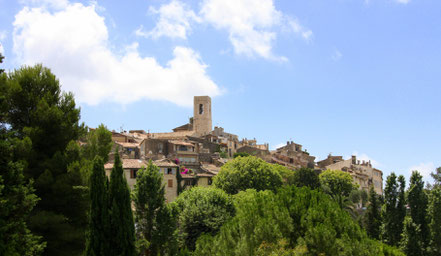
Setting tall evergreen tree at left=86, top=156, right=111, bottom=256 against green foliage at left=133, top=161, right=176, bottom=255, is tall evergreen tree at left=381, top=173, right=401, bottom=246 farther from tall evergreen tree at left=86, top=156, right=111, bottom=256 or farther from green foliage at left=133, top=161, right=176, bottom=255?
tall evergreen tree at left=86, top=156, right=111, bottom=256

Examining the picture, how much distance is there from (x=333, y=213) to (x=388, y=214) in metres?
18.1

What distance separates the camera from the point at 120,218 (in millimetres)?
20891

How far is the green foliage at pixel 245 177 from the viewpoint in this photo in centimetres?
5147

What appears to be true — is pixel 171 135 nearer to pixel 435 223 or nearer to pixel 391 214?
pixel 391 214

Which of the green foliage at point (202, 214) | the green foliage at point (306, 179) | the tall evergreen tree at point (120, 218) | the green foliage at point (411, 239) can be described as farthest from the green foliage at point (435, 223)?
the green foliage at point (306, 179)

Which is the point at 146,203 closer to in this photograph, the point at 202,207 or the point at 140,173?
the point at 140,173

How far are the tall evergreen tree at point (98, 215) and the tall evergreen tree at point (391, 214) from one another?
26.6 meters

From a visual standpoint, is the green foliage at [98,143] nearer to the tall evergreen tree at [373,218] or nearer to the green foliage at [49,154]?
the green foliage at [49,154]

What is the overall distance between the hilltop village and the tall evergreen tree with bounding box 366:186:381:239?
238 inches

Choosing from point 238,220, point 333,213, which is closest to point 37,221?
point 238,220

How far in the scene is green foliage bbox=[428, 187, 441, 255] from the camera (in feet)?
117

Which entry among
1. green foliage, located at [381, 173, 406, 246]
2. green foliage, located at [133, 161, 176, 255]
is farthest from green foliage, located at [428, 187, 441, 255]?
green foliage, located at [133, 161, 176, 255]

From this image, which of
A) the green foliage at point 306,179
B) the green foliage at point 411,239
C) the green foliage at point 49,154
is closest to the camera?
the green foliage at point 49,154

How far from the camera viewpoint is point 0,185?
15.4 meters
